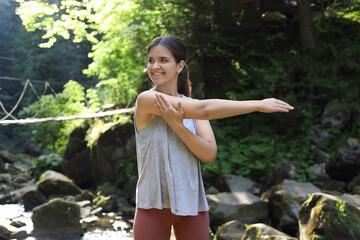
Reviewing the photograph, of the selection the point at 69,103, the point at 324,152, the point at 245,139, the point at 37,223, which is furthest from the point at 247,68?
the point at 37,223

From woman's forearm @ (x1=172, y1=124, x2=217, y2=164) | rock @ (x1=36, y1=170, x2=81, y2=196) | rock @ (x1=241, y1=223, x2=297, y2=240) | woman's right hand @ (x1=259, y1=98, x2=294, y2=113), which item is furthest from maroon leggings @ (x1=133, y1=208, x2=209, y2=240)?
rock @ (x1=36, y1=170, x2=81, y2=196)

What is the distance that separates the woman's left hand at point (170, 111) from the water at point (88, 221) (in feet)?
12.5

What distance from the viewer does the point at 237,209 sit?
15.8ft

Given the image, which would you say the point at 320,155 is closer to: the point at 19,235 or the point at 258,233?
the point at 258,233

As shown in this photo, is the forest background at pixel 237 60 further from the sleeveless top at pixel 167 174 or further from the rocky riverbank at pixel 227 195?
the sleeveless top at pixel 167 174

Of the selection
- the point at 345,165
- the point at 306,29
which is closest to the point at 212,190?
the point at 345,165

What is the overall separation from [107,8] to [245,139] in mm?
3715

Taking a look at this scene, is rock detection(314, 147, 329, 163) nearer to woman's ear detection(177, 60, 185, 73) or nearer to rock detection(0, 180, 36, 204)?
rock detection(0, 180, 36, 204)

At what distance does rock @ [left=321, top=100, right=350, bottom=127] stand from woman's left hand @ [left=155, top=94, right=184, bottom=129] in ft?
22.2

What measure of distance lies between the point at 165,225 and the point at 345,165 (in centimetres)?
508

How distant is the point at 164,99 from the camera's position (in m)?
1.46

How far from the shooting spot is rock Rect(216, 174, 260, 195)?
616 centimetres

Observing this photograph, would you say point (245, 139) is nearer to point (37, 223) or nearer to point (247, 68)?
point (247, 68)

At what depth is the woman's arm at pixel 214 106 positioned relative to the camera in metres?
1.39
